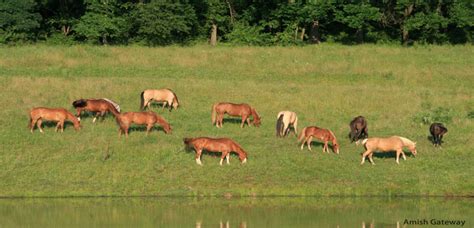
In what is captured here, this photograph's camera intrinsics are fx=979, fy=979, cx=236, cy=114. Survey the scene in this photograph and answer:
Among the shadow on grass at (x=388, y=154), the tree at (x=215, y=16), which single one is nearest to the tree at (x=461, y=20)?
the tree at (x=215, y=16)

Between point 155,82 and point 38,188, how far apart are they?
54.5ft

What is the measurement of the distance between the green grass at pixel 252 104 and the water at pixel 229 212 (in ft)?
3.66

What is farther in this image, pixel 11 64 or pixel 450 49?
pixel 450 49

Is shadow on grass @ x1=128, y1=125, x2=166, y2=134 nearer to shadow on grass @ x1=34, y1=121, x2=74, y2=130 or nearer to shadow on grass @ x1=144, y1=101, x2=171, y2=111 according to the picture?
shadow on grass @ x1=34, y1=121, x2=74, y2=130

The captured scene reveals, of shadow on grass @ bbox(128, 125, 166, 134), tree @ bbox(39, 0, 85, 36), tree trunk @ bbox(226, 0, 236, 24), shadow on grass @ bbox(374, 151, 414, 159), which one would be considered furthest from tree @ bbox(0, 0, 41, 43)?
shadow on grass @ bbox(374, 151, 414, 159)

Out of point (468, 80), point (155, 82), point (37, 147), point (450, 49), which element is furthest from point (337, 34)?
point (37, 147)

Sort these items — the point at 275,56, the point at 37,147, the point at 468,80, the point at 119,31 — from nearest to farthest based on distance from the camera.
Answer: the point at 37,147 → the point at 468,80 → the point at 275,56 → the point at 119,31

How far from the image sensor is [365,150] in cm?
3806

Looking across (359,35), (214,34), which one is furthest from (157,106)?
(359,35)

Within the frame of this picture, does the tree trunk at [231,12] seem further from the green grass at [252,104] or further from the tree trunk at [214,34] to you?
the green grass at [252,104]

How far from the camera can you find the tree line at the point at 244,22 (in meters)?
67.7

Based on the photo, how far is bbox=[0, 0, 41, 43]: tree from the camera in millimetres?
67250

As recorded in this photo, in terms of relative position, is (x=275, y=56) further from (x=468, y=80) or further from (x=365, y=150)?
(x=365, y=150)

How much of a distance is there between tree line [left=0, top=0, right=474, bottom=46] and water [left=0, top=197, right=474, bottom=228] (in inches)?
1365
